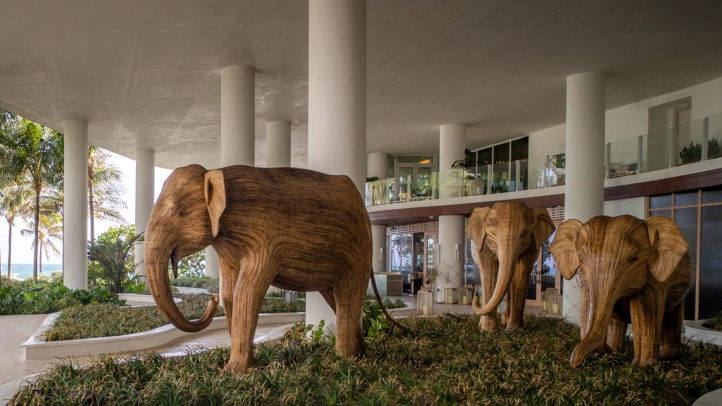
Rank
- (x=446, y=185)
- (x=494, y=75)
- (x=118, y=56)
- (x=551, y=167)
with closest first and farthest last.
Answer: (x=118, y=56) → (x=494, y=75) → (x=551, y=167) → (x=446, y=185)

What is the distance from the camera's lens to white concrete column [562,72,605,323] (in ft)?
44.6

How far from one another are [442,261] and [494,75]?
Answer: 7.65m

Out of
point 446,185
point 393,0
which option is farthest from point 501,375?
point 446,185

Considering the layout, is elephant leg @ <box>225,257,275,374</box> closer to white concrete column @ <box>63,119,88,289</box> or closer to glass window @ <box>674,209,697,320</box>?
glass window @ <box>674,209,697,320</box>

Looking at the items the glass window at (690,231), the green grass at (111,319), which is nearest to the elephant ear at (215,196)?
the green grass at (111,319)

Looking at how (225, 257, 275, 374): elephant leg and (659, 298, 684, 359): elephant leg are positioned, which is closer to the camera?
(225, 257, 275, 374): elephant leg

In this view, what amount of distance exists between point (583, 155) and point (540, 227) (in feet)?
18.5

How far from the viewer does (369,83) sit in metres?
15.7

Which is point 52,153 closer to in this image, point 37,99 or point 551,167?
point 37,99

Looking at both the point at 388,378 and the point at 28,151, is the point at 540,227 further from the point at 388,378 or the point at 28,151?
the point at 28,151

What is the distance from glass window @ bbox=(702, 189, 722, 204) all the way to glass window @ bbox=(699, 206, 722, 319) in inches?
5.7

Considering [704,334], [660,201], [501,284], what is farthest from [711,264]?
[501,284]

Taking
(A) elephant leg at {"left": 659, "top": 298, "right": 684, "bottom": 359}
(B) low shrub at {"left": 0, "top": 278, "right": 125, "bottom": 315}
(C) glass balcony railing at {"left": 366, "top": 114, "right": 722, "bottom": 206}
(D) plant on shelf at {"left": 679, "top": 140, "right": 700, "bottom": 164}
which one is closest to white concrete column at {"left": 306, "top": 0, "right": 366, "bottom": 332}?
(A) elephant leg at {"left": 659, "top": 298, "right": 684, "bottom": 359}

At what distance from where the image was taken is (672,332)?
6855 mm
